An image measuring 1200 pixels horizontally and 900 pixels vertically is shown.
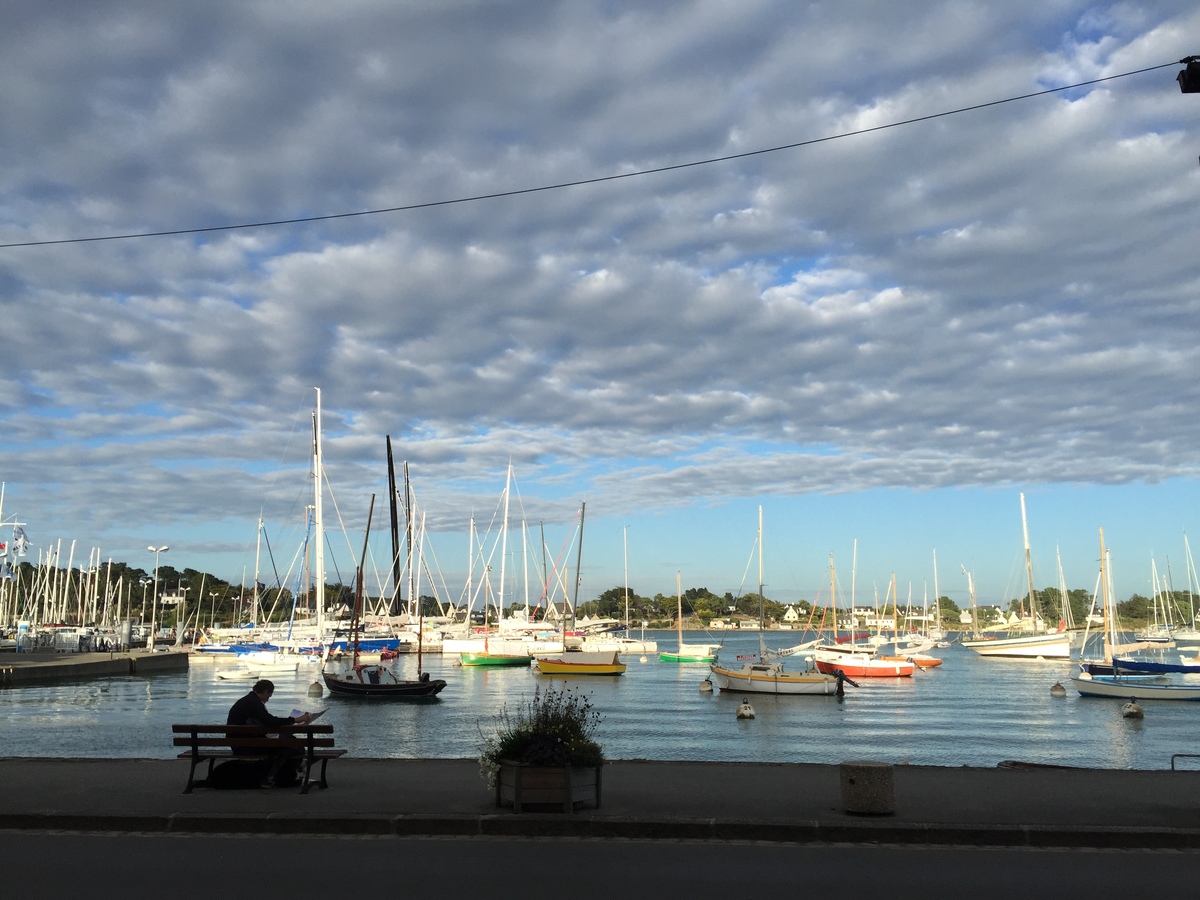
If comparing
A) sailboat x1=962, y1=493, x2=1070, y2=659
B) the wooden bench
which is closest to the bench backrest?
the wooden bench

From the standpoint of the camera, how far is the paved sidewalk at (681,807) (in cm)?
1008

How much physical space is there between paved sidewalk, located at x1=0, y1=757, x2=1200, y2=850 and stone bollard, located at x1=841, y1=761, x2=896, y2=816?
0.41 ft

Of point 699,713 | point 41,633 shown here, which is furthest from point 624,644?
point 699,713

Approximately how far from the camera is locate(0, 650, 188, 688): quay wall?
6444cm

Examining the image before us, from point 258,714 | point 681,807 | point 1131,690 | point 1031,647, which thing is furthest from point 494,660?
point 681,807

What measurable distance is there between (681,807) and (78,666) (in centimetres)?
6809

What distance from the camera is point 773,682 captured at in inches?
2478

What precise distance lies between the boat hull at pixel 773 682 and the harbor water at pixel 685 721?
1.89 feet

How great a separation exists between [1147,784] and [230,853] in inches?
432

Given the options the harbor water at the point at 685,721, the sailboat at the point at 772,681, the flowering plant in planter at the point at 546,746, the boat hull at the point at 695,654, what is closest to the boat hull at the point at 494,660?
the harbor water at the point at 685,721

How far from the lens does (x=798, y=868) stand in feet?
29.5

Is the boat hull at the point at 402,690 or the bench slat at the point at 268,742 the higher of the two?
the bench slat at the point at 268,742

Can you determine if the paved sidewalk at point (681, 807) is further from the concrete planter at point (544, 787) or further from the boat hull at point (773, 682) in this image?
the boat hull at point (773, 682)

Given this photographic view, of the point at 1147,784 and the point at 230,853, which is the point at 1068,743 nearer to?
the point at 1147,784
